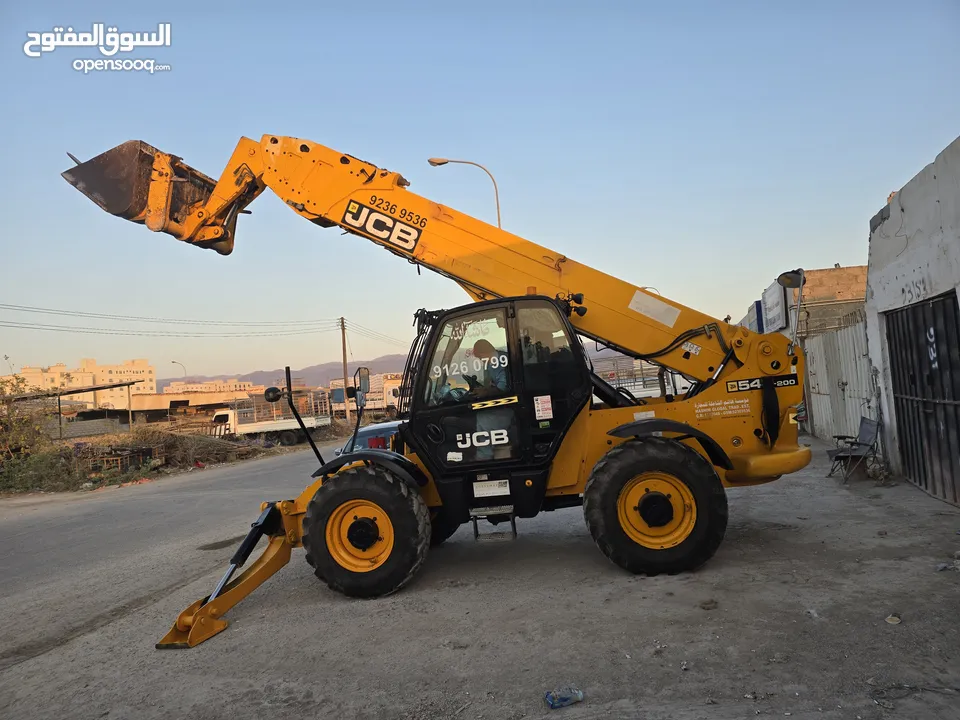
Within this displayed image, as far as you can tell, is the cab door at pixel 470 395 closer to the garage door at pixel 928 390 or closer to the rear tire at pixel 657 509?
the rear tire at pixel 657 509

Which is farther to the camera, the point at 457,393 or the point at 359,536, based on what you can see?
the point at 457,393

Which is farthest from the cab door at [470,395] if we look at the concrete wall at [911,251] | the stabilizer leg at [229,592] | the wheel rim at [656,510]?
the concrete wall at [911,251]

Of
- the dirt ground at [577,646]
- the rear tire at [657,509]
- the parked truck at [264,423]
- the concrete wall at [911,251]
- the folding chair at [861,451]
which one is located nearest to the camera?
the dirt ground at [577,646]

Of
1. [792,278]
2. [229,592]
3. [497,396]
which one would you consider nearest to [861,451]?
[792,278]

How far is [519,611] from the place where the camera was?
4879mm

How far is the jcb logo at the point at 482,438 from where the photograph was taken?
581 centimetres

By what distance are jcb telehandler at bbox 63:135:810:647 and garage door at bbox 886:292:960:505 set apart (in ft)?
6.50

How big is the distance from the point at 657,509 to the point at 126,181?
254 inches

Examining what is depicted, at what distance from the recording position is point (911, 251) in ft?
23.9

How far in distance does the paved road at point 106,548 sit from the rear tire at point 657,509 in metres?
4.52

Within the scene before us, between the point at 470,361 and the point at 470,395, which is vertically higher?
the point at 470,361

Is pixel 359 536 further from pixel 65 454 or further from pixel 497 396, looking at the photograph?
pixel 65 454

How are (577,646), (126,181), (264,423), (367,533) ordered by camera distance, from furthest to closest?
(264,423)
(126,181)
(367,533)
(577,646)

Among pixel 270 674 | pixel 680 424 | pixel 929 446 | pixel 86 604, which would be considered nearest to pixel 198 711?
pixel 270 674
